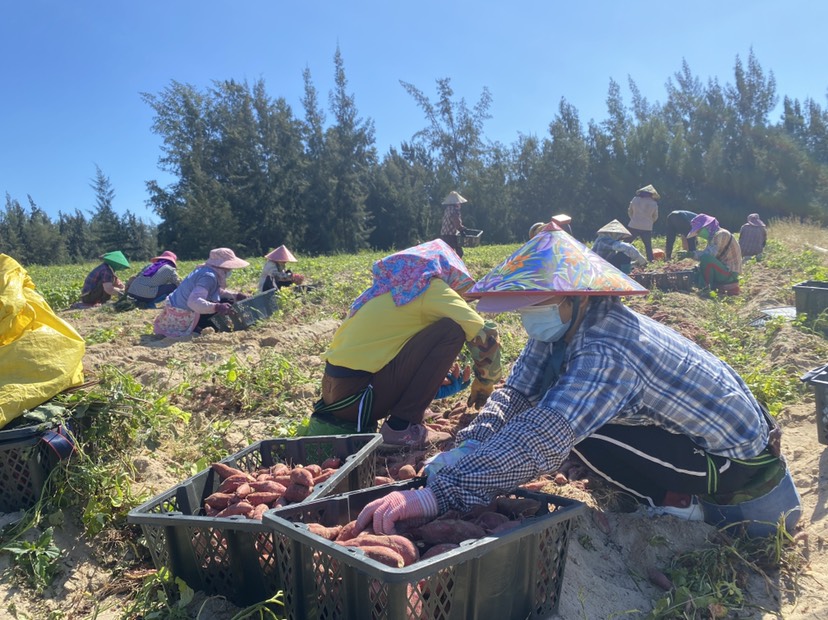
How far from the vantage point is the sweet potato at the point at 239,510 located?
1.94 meters

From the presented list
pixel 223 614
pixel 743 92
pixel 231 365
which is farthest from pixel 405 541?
pixel 743 92

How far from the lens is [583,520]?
2.49 metres

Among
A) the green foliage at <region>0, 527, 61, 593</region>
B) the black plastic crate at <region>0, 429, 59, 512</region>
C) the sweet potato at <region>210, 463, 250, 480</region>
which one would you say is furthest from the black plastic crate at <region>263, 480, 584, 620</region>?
the black plastic crate at <region>0, 429, 59, 512</region>

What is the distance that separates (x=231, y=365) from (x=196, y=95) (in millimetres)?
33556

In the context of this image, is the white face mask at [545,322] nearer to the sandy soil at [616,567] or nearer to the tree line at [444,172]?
the sandy soil at [616,567]

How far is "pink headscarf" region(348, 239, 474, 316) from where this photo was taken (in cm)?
317

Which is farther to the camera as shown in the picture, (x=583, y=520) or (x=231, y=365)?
(x=231, y=365)

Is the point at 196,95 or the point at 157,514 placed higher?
the point at 196,95

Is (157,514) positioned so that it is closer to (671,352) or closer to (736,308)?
(671,352)

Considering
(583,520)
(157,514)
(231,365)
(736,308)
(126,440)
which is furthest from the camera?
(736,308)

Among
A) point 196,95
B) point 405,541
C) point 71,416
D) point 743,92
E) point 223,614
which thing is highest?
point 196,95

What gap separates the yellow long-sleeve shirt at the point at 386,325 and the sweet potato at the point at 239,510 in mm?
1322

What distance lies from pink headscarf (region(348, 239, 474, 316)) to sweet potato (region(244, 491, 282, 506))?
1.35m

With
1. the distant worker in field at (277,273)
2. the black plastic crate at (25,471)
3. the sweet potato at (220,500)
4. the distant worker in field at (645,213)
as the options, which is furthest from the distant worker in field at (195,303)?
the distant worker in field at (645,213)
